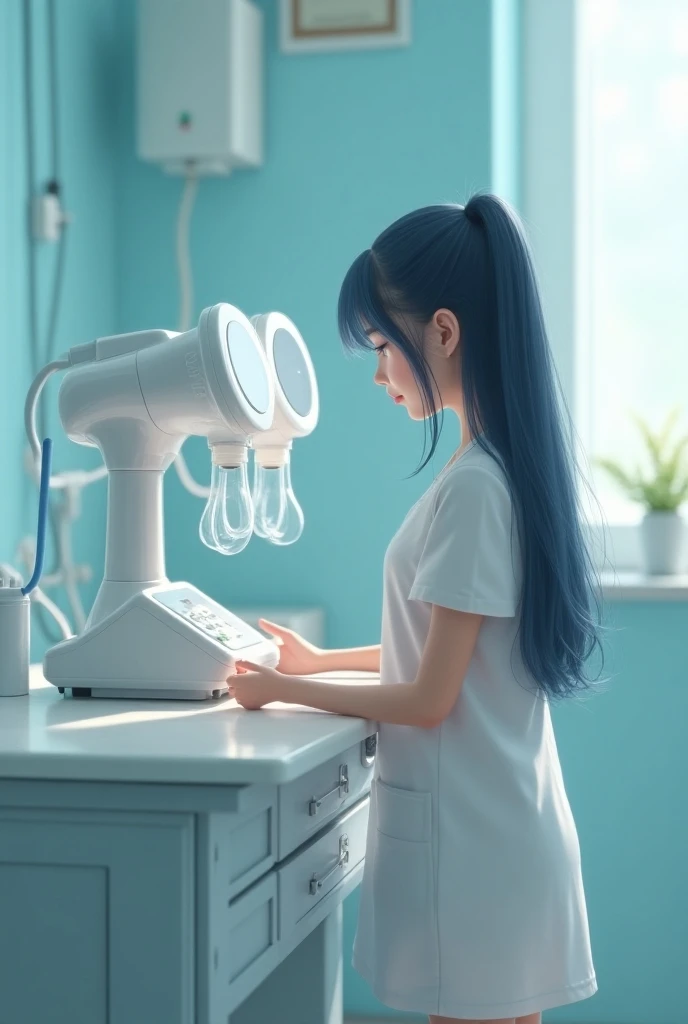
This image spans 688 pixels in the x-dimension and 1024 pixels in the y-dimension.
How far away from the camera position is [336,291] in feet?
7.73

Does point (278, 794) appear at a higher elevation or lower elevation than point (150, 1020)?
higher

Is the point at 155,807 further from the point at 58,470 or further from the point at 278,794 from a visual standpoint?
the point at 58,470

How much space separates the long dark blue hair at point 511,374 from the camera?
1.27m

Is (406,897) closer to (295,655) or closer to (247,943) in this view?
(247,943)

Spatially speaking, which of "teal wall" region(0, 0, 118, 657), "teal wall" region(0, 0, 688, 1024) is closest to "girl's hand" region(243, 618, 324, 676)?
"teal wall" region(0, 0, 118, 657)

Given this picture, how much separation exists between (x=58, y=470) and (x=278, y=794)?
1.14 meters

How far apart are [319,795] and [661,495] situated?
120 cm

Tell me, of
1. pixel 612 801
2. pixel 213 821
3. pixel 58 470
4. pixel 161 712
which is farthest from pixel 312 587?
pixel 213 821

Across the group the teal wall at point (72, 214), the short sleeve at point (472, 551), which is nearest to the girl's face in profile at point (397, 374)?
the short sleeve at point (472, 551)

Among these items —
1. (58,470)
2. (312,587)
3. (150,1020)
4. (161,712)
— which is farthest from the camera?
(312,587)

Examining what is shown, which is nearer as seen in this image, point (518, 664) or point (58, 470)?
point (518, 664)

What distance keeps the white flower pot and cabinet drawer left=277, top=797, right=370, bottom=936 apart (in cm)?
98

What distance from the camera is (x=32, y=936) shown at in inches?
42.7

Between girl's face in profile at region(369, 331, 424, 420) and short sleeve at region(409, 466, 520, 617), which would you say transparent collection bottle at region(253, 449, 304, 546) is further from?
short sleeve at region(409, 466, 520, 617)
